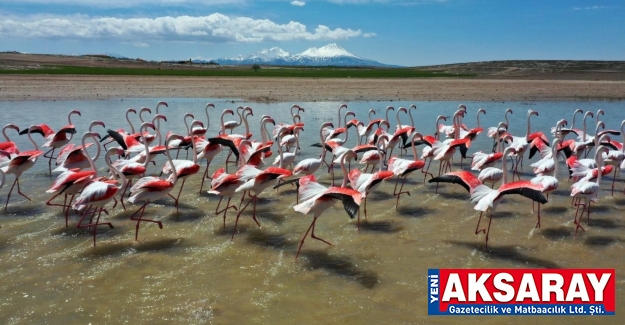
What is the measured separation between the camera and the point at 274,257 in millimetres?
5617

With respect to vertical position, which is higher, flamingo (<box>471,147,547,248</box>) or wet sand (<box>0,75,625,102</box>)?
wet sand (<box>0,75,625,102</box>)

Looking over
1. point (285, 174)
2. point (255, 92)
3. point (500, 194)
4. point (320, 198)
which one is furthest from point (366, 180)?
point (255, 92)

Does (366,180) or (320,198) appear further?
(366,180)

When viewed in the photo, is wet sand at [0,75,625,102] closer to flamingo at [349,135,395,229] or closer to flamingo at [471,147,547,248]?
flamingo at [349,135,395,229]

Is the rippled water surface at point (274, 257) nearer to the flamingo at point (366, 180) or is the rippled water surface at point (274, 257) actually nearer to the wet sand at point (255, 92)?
the flamingo at point (366, 180)

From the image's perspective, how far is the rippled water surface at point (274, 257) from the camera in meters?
4.36

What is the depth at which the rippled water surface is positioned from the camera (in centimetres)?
436

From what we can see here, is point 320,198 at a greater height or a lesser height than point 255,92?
lesser

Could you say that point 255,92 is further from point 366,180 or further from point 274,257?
point 274,257

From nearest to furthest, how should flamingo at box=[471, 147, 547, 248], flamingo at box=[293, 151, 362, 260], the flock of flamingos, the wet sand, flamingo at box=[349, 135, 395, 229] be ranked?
flamingo at box=[293, 151, 362, 260] → flamingo at box=[471, 147, 547, 248] → the flock of flamingos → flamingo at box=[349, 135, 395, 229] → the wet sand

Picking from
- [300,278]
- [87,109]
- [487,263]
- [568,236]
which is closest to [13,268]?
[300,278]

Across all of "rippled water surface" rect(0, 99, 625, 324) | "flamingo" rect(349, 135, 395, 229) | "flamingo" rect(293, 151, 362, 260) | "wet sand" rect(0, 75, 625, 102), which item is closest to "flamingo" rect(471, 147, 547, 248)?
"rippled water surface" rect(0, 99, 625, 324)

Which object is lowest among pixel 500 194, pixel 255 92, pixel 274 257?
pixel 274 257

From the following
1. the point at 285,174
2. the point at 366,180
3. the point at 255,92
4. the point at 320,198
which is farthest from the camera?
the point at 255,92
